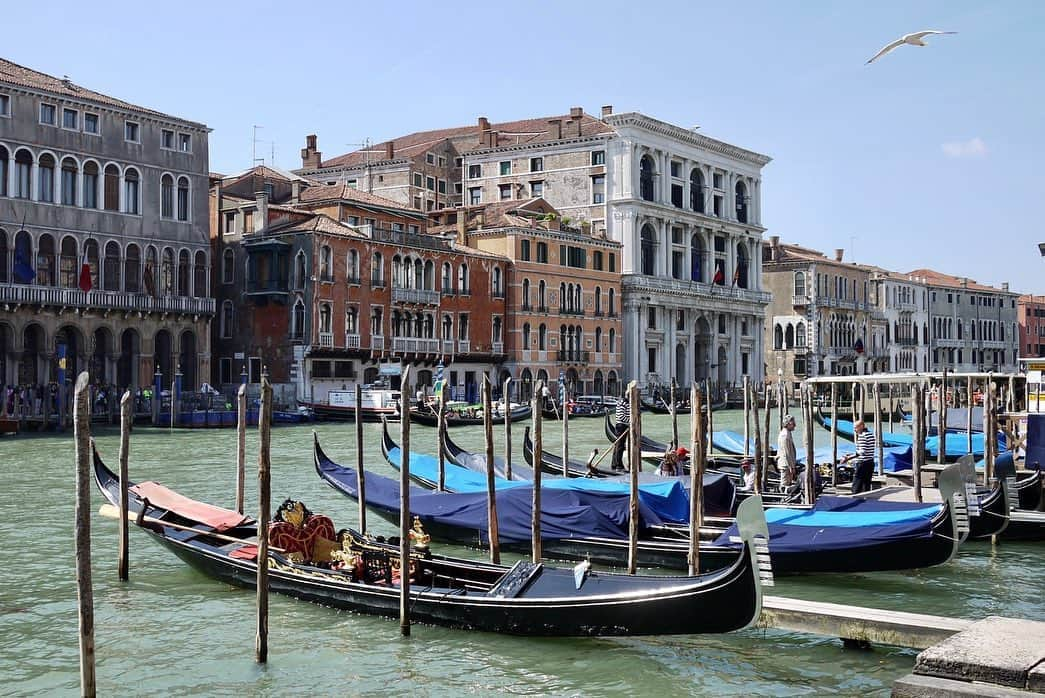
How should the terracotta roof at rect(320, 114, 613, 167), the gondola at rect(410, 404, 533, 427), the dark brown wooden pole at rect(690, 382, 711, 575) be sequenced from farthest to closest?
the terracotta roof at rect(320, 114, 613, 167) → the gondola at rect(410, 404, 533, 427) → the dark brown wooden pole at rect(690, 382, 711, 575)

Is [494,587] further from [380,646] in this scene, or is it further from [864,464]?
[864,464]

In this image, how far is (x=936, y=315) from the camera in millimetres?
50562

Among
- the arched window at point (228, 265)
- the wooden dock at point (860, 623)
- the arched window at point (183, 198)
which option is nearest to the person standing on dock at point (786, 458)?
the wooden dock at point (860, 623)

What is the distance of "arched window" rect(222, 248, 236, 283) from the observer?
26969 mm

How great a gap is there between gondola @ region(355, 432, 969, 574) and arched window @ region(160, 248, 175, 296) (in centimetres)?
1662

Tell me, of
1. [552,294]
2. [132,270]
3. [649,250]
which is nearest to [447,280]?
[552,294]

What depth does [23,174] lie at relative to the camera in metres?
22.2

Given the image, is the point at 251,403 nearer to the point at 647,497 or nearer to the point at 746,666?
the point at 647,497

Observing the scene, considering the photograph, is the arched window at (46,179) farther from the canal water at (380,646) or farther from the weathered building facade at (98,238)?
the canal water at (380,646)

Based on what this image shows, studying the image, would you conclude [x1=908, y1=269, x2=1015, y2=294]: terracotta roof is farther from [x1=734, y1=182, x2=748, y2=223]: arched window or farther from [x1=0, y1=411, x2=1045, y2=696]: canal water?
[x1=0, y1=411, x2=1045, y2=696]: canal water

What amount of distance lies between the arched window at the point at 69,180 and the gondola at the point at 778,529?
16.1m

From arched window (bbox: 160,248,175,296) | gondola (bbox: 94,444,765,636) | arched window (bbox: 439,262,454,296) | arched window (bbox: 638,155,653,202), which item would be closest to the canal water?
gondola (bbox: 94,444,765,636)

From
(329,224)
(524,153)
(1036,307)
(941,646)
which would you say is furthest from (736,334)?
(941,646)

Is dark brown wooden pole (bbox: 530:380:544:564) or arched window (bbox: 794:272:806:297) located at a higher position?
arched window (bbox: 794:272:806:297)
